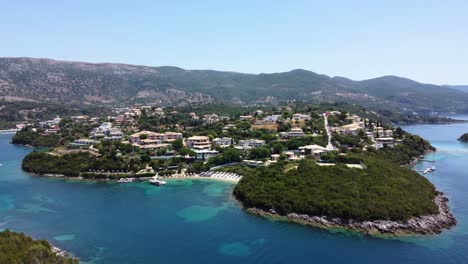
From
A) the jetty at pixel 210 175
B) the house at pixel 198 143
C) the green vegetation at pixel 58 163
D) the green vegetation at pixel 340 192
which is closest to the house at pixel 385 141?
the green vegetation at pixel 340 192

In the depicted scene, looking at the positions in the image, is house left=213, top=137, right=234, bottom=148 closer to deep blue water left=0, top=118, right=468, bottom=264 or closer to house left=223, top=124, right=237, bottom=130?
house left=223, top=124, right=237, bottom=130

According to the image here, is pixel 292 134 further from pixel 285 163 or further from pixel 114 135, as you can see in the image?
pixel 114 135

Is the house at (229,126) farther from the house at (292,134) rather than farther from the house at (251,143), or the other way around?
the house at (251,143)

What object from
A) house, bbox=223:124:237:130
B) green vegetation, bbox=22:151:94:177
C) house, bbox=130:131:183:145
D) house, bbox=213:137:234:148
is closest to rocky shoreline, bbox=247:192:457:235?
green vegetation, bbox=22:151:94:177

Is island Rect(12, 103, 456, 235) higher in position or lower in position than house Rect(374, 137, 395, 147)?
lower

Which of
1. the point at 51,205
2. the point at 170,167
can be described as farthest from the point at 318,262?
the point at 170,167

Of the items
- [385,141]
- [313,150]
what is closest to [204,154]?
[313,150]
